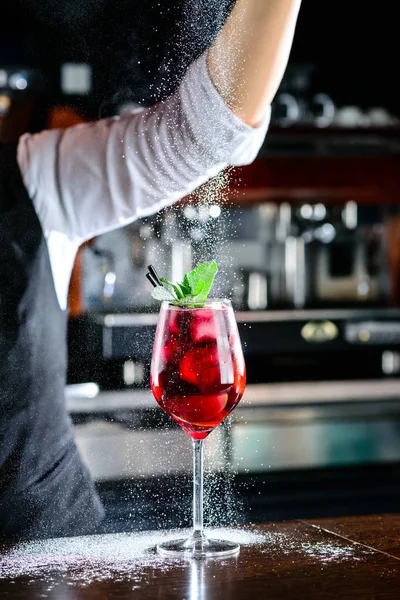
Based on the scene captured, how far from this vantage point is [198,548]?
3.09ft

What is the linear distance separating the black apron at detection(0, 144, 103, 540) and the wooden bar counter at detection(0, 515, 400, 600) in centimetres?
22

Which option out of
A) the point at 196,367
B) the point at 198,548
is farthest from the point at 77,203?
the point at 198,548

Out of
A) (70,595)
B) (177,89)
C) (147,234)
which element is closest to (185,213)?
(147,234)

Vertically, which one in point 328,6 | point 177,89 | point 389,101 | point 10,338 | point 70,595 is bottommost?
point 70,595

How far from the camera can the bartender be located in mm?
1245

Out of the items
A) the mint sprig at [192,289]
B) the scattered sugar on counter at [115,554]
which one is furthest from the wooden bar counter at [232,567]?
the mint sprig at [192,289]

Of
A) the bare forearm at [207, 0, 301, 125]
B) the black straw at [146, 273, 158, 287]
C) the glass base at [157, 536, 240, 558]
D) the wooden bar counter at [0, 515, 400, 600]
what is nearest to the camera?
the wooden bar counter at [0, 515, 400, 600]

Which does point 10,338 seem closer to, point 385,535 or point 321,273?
point 385,535

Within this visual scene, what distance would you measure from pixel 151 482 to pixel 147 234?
34 centimetres

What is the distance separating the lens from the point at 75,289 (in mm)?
1349

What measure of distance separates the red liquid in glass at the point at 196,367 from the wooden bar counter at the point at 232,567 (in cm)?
14

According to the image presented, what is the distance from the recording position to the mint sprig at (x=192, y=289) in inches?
38.4

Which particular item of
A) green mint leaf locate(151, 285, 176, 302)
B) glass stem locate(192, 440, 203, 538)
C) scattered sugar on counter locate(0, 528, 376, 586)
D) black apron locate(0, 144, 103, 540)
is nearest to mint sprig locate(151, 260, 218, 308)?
green mint leaf locate(151, 285, 176, 302)

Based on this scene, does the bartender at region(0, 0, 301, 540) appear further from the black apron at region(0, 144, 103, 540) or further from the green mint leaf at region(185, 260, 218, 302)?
the green mint leaf at region(185, 260, 218, 302)
